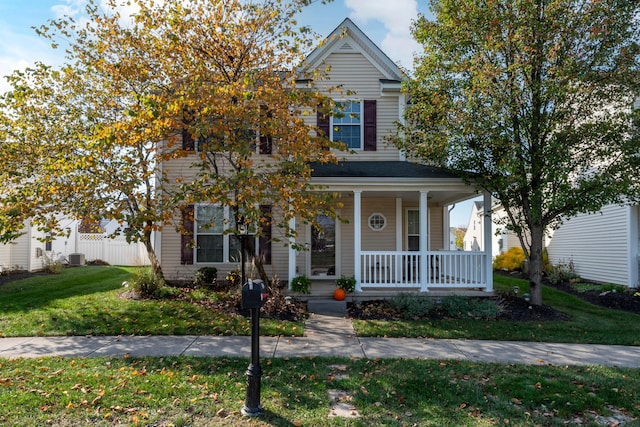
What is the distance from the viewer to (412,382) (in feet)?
17.0

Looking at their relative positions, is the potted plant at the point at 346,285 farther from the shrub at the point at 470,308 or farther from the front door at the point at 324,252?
the front door at the point at 324,252

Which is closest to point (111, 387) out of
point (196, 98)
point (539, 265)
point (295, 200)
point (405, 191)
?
point (295, 200)

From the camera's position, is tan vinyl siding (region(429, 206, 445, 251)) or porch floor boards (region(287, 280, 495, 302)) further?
tan vinyl siding (region(429, 206, 445, 251))

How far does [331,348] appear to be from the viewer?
22.1 ft

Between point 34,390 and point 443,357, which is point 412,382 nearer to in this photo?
point 443,357

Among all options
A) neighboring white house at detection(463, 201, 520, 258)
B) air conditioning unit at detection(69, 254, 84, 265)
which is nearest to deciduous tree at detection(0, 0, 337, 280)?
air conditioning unit at detection(69, 254, 84, 265)

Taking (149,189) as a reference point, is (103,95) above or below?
above

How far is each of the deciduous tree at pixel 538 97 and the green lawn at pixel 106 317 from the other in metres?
5.62

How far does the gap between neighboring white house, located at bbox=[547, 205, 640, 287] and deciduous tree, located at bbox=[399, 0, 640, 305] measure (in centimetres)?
306

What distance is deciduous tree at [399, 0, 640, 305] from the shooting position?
8.85 meters

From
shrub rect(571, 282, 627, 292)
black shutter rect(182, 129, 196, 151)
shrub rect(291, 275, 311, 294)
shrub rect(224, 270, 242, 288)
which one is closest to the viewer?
black shutter rect(182, 129, 196, 151)

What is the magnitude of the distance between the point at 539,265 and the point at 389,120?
18.8ft

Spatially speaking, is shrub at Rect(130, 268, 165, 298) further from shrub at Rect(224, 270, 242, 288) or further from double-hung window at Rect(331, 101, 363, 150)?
double-hung window at Rect(331, 101, 363, 150)

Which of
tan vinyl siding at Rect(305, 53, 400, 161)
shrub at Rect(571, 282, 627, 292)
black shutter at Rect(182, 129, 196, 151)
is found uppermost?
tan vinyl siding at Rect(305, 53, 400, 161)
